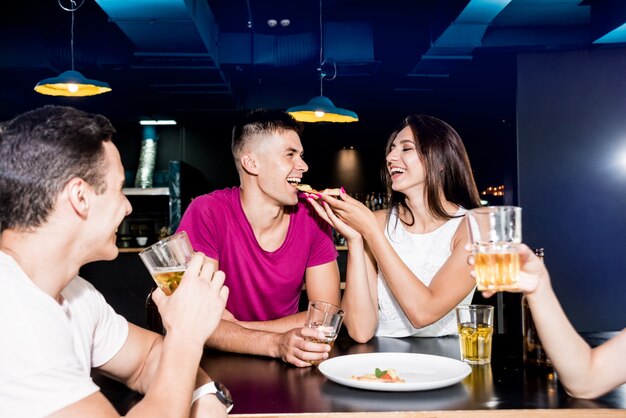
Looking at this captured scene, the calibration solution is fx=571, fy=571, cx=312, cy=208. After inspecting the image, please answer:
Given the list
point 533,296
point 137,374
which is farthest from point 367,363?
point 137,374

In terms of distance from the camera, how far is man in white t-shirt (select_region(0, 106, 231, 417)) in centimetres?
94

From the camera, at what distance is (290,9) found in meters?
5.53

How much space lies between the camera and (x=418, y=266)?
248 centimetres

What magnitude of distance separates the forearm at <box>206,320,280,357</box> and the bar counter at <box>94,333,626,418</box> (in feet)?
0.15

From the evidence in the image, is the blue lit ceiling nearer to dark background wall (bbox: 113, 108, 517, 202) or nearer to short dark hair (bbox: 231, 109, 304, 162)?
dark background wall (bbox: 113, 108, 517, 202)

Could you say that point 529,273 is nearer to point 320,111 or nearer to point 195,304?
point 195,304

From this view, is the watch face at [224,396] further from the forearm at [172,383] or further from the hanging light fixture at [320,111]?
the hanging light fixture at [320,111]

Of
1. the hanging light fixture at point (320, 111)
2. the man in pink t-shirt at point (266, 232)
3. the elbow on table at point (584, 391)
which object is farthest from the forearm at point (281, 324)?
the hanging light fixture at point (320, 111)

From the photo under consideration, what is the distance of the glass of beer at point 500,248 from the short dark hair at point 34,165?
833 millimetres

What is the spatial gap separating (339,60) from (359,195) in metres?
2.00

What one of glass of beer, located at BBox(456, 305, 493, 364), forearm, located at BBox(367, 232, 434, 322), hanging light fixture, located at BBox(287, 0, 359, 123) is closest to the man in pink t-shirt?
forearm, located at BBox(367, 232, 434, 322)

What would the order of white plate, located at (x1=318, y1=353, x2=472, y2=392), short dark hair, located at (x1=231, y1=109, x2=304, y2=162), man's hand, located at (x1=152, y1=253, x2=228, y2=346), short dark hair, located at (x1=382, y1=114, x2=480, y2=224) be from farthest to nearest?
short dark hair, located at (x1=231, y1=109, x2=304, y2=162)
short dark hair, located at (x1=382, y1=114, x2=480, y2=224)
white plate, located at (x1=318, y1=353, x2=472, y2=392)
man's hand, located at (x1=152, y1=253, x2=228, y2=346)

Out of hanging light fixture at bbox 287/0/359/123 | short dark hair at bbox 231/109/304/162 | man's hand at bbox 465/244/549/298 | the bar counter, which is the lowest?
the bar counter

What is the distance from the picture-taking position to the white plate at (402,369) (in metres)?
1.31
